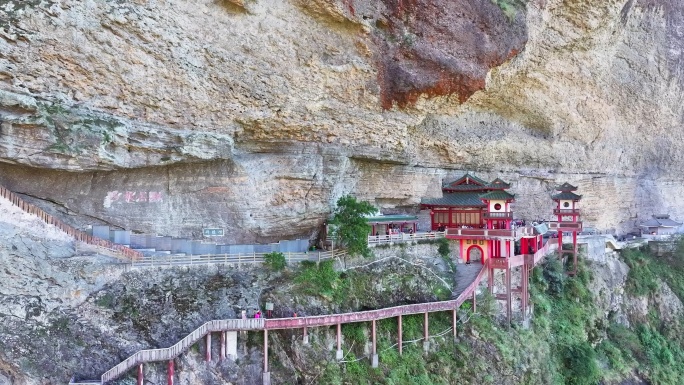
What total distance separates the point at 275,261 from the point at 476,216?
38.4 feet

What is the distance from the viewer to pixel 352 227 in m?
21.5

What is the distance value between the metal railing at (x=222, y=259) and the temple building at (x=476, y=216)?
6943mm

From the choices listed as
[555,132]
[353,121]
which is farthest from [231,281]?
[555,132]

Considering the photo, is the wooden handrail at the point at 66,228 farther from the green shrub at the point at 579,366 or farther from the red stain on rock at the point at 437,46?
the green shrub at the point at 579,366

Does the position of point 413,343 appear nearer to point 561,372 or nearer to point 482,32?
point 561,372

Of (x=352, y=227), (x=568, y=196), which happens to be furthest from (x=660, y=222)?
(x=352, y=227)

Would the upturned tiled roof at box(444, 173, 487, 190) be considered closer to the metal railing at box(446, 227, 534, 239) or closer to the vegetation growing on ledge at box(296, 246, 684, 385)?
the metal railing at box(446, 227, 534, 239)

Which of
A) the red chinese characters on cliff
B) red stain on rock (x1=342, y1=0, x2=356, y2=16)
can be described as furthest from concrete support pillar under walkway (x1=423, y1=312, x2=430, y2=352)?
red stain on rock (x1=342, y1=0, x2=356, y2=16)

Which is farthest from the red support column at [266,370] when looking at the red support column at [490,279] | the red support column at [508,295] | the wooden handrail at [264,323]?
the red support column at [508,295]

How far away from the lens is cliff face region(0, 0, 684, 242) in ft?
58.7

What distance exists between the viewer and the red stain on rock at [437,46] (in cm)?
2328

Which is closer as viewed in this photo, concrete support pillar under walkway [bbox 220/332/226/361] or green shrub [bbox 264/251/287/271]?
concrete support pillar under walkway [bbox 220/332/226/361]

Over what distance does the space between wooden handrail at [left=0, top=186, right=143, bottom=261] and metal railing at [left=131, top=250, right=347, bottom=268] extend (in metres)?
0.76

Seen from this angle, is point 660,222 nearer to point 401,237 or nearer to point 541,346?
point 541,346
